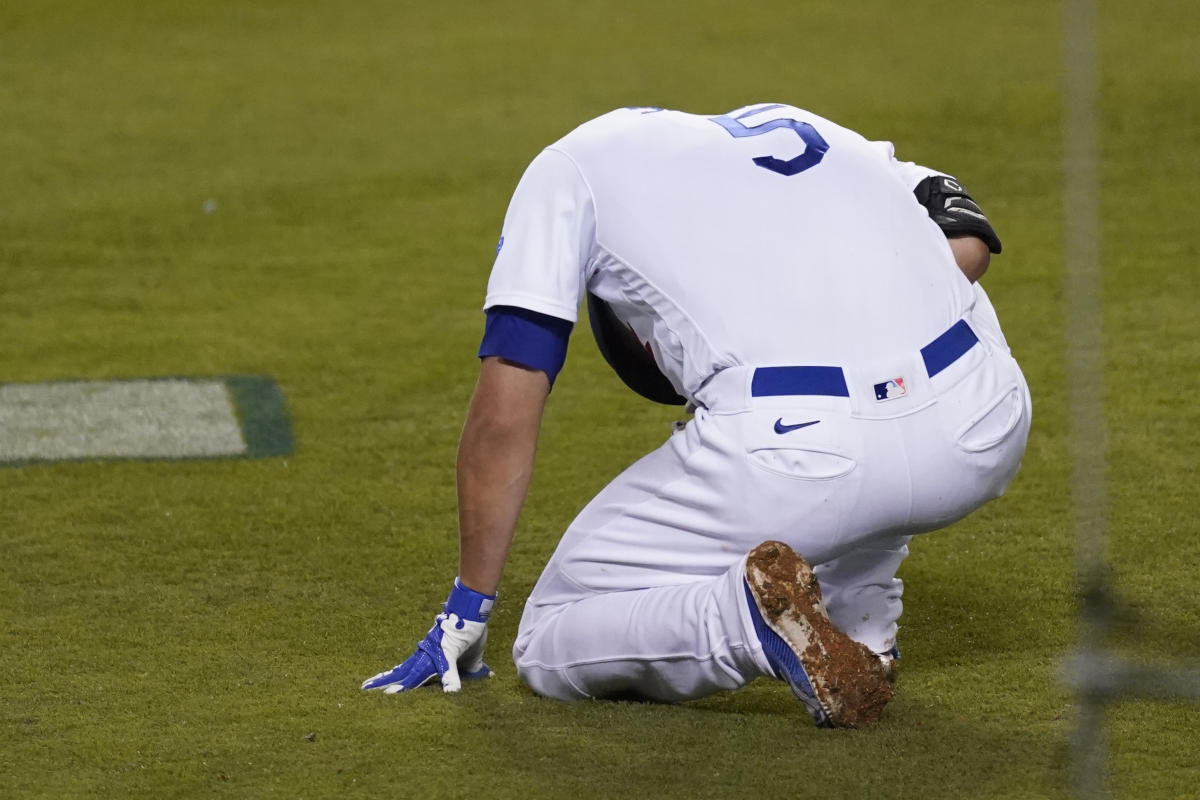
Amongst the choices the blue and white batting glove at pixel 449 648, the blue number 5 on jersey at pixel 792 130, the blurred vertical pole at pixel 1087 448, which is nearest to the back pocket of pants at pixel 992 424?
the blurred vertical pole at pixel 1087 448

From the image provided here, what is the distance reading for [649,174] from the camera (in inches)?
87.0

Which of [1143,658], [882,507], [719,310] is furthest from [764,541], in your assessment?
[1143,658]

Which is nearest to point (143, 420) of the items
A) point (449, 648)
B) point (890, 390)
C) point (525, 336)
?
point (449, 648)

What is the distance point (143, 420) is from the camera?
378cm

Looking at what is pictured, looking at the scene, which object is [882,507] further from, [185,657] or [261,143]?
[261,143]

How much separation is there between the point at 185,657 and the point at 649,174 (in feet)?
3.38

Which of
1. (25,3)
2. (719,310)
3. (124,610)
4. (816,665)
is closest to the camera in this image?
(816,665)

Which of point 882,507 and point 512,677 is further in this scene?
point 512,677

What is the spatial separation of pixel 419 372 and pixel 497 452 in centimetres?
192

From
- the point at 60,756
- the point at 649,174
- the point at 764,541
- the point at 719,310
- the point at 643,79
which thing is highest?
the point at 649,174

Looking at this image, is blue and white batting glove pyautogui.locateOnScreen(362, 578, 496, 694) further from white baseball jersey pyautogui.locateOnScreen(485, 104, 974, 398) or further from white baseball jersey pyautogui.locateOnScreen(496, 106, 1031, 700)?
white baseball jersey pyautogui.locateOnScreen(485, 104, 974, 398)

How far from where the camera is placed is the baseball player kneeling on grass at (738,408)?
2080mm

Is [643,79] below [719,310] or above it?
below

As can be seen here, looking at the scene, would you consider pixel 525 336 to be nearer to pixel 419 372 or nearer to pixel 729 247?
pixel 729 247
